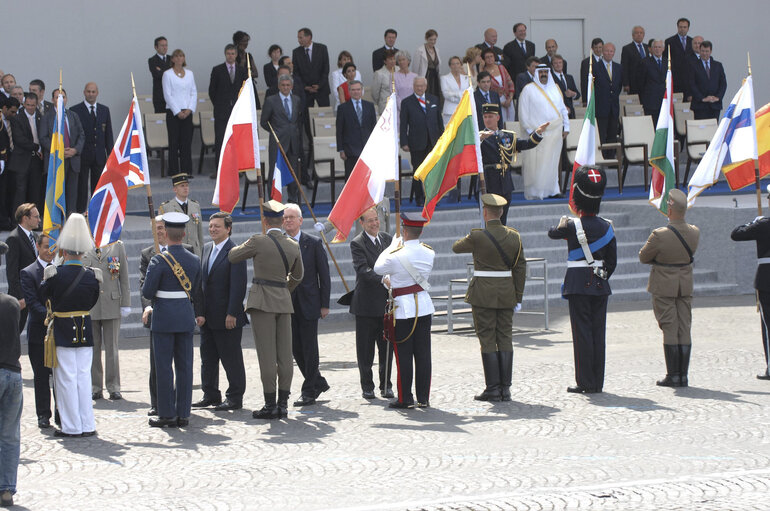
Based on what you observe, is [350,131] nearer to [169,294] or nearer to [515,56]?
[515,56]

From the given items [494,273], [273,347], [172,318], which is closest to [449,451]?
[273,347]

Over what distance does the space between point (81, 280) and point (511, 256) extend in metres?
3.77

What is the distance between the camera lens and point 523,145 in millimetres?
15477

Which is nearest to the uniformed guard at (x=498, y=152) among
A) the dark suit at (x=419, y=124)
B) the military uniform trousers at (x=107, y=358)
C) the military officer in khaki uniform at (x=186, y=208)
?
the dark suit at (x=419, y=124)

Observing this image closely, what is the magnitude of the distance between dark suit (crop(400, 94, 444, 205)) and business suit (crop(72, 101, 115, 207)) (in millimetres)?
4637

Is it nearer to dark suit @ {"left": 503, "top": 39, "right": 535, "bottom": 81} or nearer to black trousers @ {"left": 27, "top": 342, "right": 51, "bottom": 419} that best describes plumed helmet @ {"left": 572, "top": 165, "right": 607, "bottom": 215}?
black trousers @ {"left": 27, "top": 342, "right": 51, "bottom": 419}

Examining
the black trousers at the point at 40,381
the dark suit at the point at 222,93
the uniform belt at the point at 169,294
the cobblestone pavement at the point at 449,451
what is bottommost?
the cobblestone pavement at the point at 449,451

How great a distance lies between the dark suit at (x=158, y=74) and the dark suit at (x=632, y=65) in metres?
8.89

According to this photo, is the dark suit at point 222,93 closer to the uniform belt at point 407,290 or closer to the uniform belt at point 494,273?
the uniform belt at point 494,273

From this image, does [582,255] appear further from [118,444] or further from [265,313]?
[118,444]

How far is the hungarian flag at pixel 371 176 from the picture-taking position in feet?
34.0

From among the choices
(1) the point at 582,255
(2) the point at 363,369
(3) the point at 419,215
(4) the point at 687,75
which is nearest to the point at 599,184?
(1) the point at 582,255

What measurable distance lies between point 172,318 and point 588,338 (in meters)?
3.79

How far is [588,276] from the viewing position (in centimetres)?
1066
